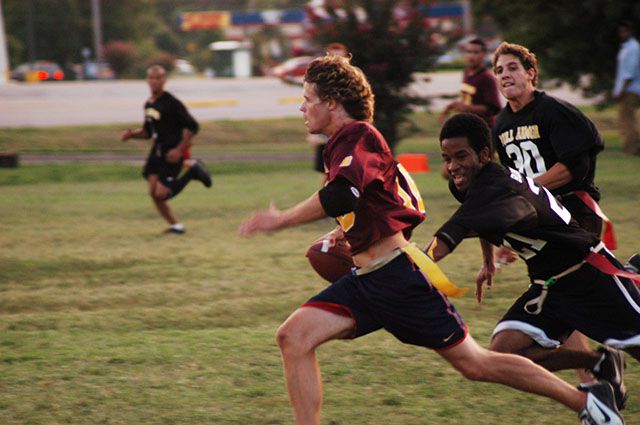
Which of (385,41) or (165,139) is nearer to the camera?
(165,139)

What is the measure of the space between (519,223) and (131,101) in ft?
115

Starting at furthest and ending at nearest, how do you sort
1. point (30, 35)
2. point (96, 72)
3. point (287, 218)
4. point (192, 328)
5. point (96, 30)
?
1. point (96, 30)
2. point (30, 35)
3. point (96, 72)
4. point (192, 328)
5. point (287, 218)

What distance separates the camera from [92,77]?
66.1 m

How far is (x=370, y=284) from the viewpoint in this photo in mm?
4836

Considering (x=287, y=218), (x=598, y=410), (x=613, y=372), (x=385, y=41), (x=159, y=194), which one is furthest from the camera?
(x=385, y=41)

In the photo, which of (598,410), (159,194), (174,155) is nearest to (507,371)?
(598,410)

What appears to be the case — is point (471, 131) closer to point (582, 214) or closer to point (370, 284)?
point (370, 284)

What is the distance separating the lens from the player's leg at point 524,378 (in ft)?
15.9

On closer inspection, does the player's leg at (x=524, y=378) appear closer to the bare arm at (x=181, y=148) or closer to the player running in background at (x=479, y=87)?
the player running in background at (x=479, y=87)

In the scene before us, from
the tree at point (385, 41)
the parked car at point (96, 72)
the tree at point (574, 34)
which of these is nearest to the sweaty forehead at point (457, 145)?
the tree at point (385, 41)

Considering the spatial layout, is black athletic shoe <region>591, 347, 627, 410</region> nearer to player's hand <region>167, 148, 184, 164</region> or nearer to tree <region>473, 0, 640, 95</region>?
player's hand <region>167, 148, 184, 164</region>

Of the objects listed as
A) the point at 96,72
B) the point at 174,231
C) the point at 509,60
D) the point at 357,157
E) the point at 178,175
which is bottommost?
the point at 96,72

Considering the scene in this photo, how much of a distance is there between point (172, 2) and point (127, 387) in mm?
109598

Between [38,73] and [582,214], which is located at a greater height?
[582,214]
